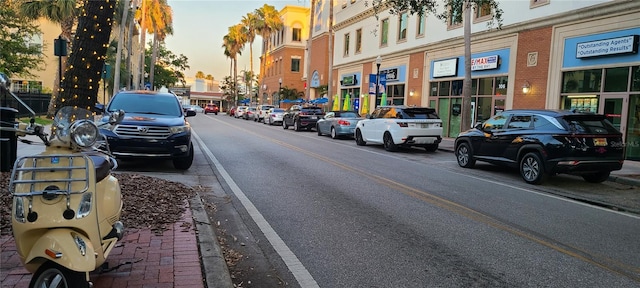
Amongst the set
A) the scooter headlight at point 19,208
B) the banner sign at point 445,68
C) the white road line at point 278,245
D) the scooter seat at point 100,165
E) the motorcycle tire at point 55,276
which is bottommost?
the white road line at point 278,245

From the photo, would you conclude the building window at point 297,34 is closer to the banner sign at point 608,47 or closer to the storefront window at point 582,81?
the storefront window at point 582,81

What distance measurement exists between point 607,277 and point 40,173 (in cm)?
512

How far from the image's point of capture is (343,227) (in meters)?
6.29

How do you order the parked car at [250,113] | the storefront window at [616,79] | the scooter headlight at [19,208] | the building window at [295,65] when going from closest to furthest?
1. the scooter headlight at [19,208]
2. the storefront window at [616,79]
3. the parked car at [250,113]
4. the building window at [295,65]

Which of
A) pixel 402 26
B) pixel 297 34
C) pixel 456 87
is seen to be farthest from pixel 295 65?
pixel 456 87

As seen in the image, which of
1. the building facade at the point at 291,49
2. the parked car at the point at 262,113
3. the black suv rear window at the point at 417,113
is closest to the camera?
the black suv rear window at the point at 417,113

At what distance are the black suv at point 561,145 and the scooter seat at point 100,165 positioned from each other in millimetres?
9291

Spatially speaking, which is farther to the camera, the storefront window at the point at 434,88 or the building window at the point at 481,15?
the storefront window at the point at 434,88

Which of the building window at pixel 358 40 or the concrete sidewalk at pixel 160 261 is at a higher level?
the building window at pixel 358 40

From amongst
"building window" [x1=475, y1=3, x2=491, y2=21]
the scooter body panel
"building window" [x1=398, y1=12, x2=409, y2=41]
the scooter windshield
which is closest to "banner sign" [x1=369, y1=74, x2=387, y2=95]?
"building window" [x1=398, y1=12, x2=409, y2=41]

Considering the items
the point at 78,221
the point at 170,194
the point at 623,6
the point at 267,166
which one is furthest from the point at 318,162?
the point at 623,6

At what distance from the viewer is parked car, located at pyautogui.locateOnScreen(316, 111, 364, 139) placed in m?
22.7

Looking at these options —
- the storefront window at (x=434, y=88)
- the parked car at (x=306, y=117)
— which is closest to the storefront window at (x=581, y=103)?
the storefront window at (x=434, y=88)

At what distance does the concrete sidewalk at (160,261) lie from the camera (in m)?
3.93
